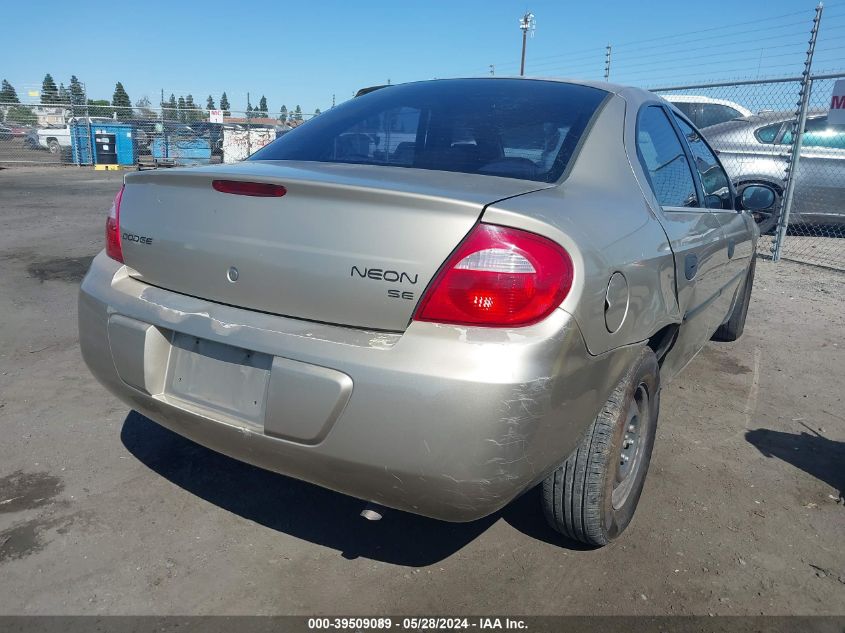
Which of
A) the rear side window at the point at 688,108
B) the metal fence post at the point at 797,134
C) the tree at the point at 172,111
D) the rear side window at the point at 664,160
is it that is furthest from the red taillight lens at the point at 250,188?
the tree at the point at 172,111

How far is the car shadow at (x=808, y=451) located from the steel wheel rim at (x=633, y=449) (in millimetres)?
989

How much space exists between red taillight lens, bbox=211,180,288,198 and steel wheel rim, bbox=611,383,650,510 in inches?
56.5

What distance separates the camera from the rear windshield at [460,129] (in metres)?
2.23

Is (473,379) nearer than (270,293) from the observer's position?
Yes

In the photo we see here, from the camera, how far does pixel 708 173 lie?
135 inches

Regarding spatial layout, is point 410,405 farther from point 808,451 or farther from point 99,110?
point 99,110

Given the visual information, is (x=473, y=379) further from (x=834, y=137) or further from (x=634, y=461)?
(x=834, y=137)

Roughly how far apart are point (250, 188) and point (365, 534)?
1.29 metres

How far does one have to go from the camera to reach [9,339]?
166 inches

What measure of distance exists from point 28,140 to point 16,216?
20.8 meters

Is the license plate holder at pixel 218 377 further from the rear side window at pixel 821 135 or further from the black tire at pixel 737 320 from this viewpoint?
the rear side window at pixel 821 135

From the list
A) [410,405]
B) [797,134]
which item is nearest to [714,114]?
[797,134]

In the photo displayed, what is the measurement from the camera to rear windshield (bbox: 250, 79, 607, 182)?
2.23 m

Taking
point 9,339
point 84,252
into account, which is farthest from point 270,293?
point 84,252
